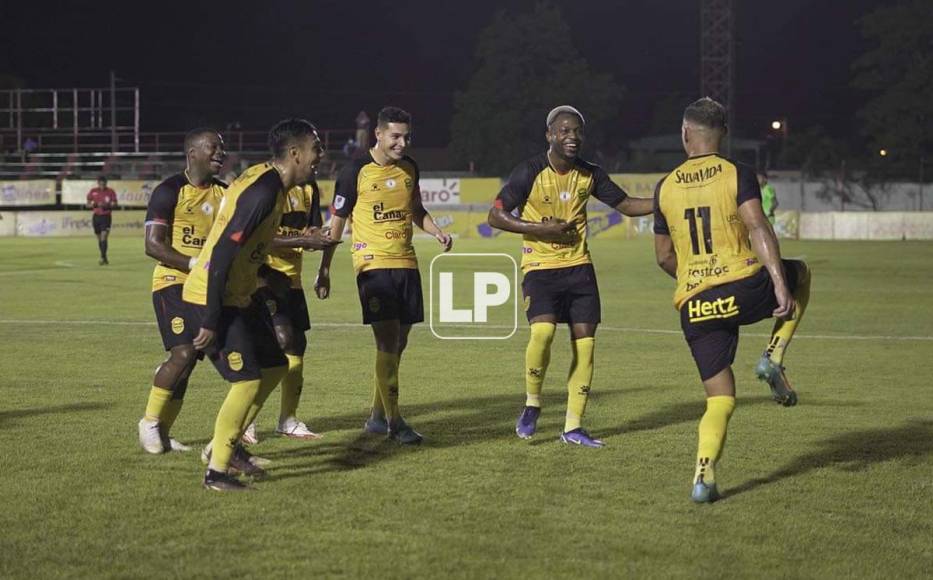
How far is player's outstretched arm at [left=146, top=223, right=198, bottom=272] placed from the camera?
8664mm

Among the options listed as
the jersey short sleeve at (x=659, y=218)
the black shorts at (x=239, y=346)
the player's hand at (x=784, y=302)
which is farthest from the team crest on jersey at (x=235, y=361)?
the player's hand at (x=784, y=302)

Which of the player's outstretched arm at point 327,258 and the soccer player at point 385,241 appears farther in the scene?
the soccer player at point 385,241

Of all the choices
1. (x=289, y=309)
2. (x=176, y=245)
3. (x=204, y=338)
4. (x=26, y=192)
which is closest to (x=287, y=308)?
(x=289, y=309)

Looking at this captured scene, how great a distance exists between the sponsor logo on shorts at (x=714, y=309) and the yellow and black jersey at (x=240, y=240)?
7.82 ft

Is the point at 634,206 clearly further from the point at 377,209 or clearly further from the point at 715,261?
the point at 715,261

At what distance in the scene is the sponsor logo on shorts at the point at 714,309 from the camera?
7.52 m

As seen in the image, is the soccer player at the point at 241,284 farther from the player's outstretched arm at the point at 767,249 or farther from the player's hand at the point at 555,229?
the player's outstretched arm at the point at 767,249

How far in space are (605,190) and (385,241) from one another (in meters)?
1.63

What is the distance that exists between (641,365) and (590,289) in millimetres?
4531

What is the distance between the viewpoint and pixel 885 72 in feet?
240

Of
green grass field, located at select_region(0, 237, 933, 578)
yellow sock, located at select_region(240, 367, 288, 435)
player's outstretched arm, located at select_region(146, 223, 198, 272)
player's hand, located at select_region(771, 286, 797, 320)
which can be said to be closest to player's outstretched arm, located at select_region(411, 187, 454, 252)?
green grass field, located at select_region(0, 237, 933, 578)

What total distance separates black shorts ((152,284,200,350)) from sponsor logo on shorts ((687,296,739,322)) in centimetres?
329

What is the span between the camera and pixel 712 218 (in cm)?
755

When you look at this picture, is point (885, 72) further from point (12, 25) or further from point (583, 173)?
point (583, 173)
